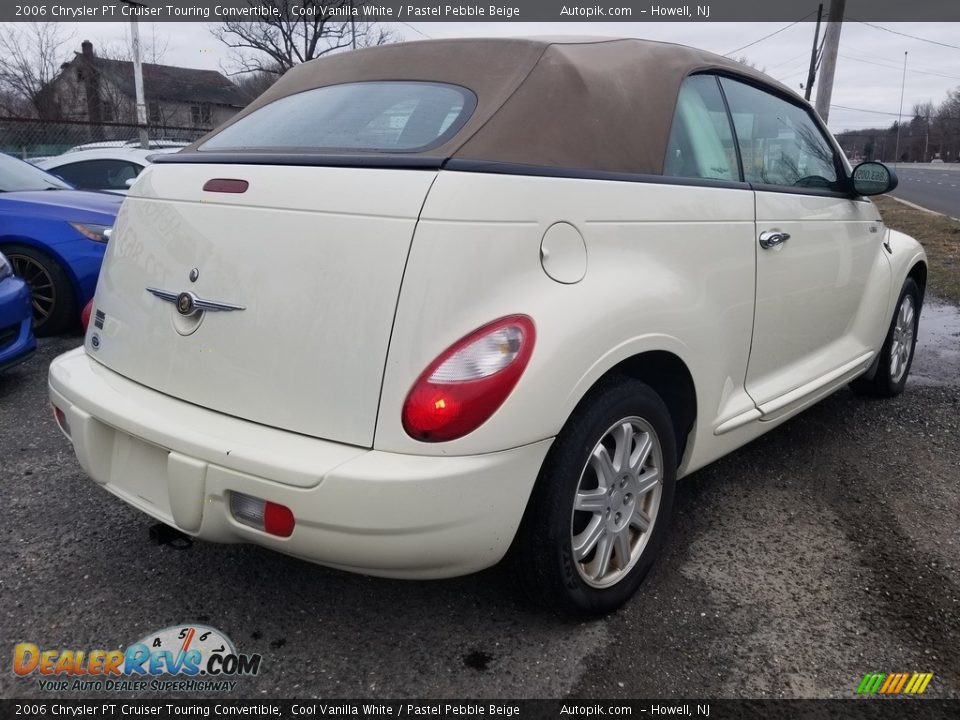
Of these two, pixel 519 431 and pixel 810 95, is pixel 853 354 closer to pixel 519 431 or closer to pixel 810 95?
pixel 519 431

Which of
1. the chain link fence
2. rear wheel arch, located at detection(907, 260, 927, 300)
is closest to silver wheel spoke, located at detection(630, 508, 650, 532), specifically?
rear wheel arch, located at detection(907, 260, 927, 300)

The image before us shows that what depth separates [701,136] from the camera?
268cm

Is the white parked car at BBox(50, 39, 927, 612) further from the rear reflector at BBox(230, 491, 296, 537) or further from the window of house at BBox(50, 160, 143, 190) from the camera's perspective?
the window of house at BBox(50, 160, 143, 190)

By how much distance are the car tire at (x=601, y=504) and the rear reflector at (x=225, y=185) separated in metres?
1.09

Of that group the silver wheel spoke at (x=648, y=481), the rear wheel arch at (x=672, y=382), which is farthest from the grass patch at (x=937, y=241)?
the silver wheel spoke at (x=648, y=481)

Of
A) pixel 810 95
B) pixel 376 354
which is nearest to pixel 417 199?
pixel 376 354

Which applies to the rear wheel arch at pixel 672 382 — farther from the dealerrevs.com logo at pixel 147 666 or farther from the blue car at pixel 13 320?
the blue car at pixel 13 320

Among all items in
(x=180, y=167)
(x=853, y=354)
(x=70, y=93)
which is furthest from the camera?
(x=70, y=93)

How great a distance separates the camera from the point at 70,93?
88.4 ft

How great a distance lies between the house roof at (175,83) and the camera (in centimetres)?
3072

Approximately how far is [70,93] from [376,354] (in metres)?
30.2

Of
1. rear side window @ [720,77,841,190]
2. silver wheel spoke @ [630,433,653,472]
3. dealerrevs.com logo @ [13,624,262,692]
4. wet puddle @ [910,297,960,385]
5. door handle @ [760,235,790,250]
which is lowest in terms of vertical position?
wet puddle @ [910,297,960,385]

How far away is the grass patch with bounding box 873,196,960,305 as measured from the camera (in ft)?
25.9

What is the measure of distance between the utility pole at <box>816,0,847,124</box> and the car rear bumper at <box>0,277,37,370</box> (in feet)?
46.3
